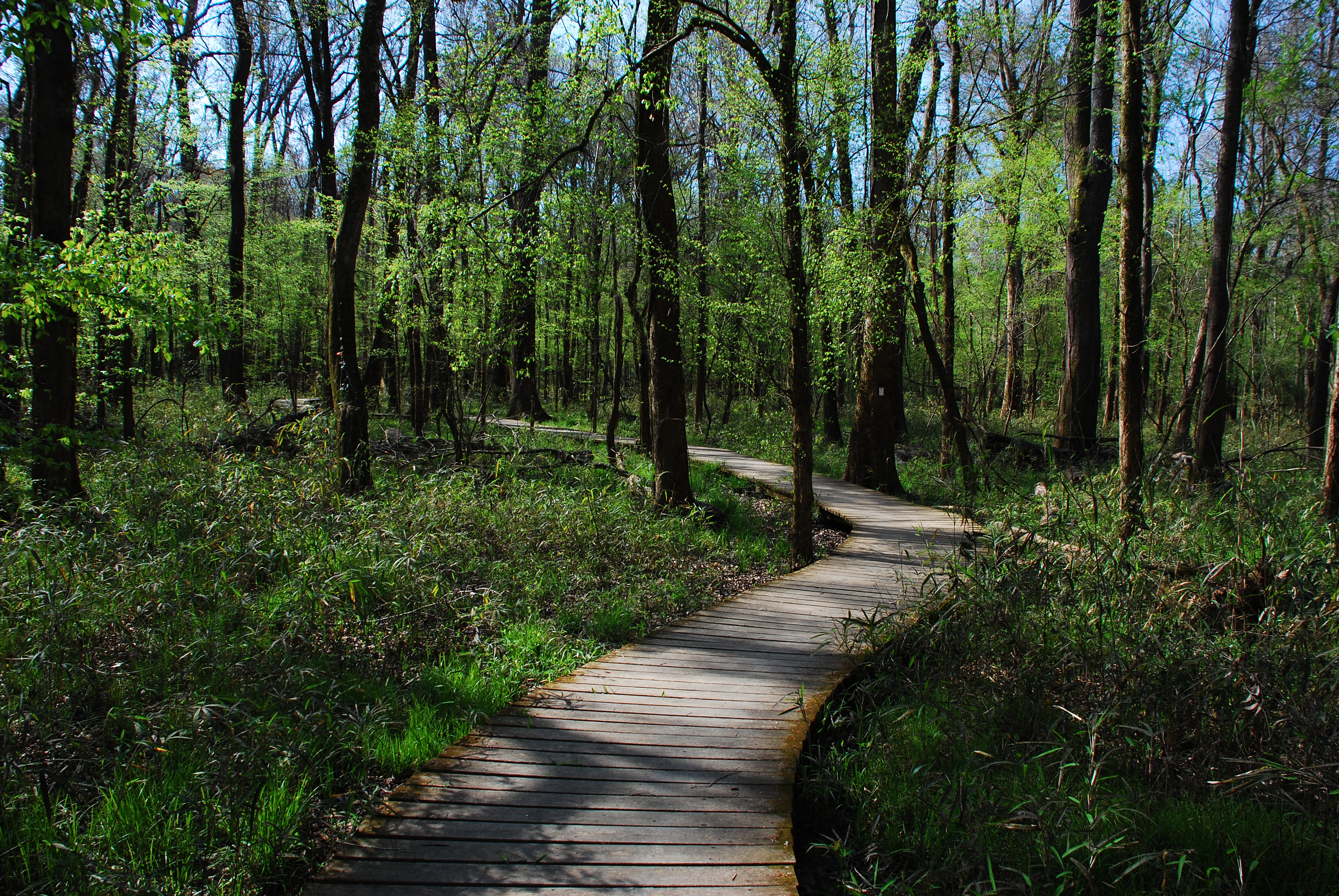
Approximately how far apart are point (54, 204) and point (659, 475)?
6.86m

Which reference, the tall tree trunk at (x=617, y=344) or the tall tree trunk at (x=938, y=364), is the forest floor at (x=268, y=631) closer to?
the tall tree trunk at (x=938, y=364)

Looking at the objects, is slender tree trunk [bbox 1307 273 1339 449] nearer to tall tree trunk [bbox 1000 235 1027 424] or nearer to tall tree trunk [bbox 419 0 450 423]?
tall tree trunk [bbox 1000 235 1027 424]

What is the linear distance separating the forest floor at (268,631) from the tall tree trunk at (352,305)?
342 mm

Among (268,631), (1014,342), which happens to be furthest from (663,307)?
(1014,342)

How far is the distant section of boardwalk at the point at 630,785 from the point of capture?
2.61 meters

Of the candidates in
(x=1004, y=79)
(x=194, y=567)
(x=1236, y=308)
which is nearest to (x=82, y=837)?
(x=194, y=567)

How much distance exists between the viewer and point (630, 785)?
127 inches

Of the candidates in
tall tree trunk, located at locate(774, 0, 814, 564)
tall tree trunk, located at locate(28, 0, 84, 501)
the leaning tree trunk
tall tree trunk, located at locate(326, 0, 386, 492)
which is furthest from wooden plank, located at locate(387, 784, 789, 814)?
tall tree trunk, located at locate(28, 0, 84, 501)

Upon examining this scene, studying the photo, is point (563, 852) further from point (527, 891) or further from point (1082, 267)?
point (1082, 267)

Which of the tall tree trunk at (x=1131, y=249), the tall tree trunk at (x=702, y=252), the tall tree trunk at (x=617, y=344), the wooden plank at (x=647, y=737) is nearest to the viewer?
the wooden plank at (x=647, y=737)

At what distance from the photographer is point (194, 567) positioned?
552 centimetres

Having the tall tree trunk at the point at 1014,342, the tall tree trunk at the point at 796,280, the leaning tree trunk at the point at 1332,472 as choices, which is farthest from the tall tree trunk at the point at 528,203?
the tall tree trunk at the point at 1014,342

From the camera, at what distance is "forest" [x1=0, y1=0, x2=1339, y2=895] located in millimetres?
3156

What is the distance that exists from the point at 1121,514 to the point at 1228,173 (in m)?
6.76
